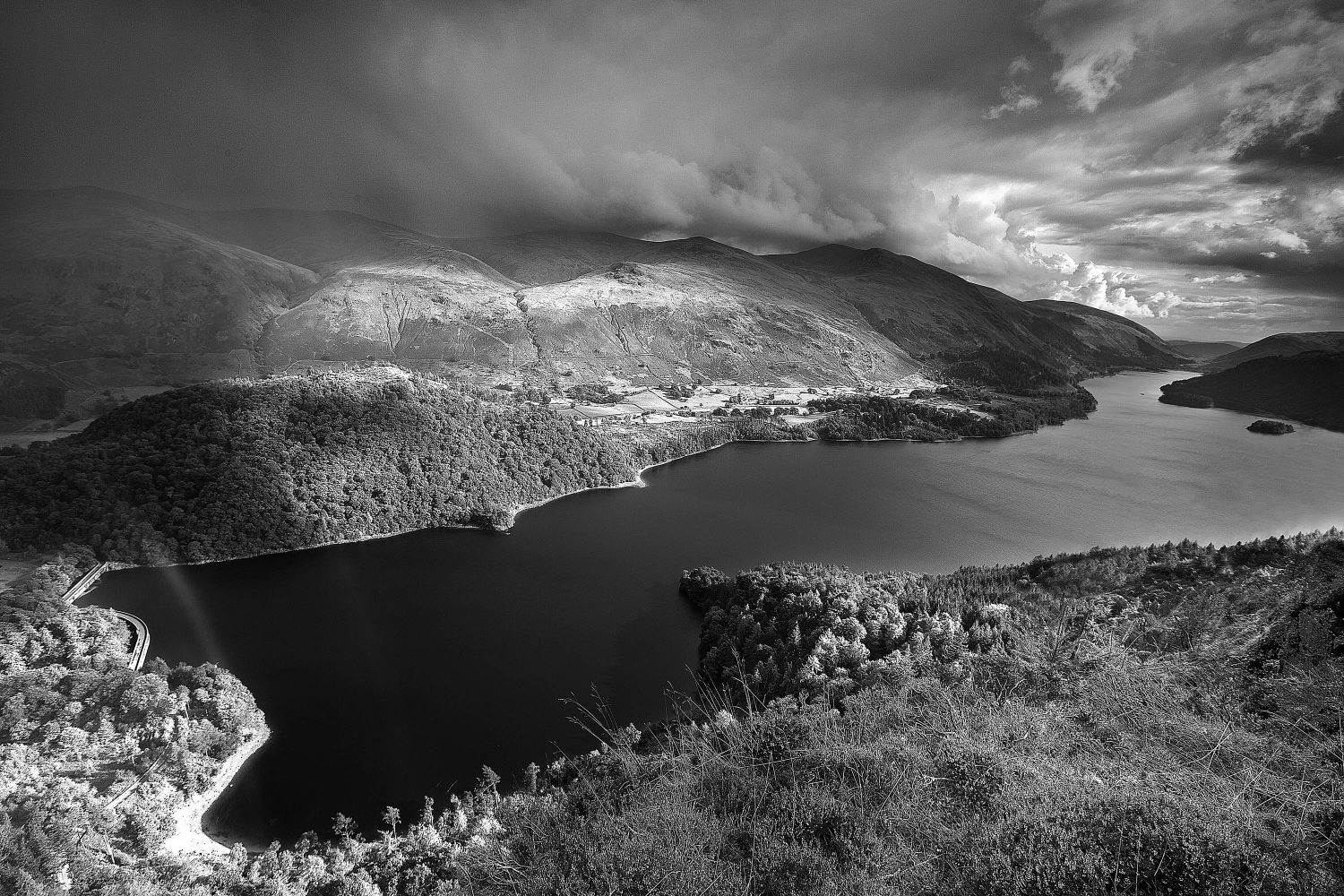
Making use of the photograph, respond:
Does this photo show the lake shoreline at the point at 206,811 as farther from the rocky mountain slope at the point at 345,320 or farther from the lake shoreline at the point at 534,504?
the rocky mountain slope at the point at 345,320

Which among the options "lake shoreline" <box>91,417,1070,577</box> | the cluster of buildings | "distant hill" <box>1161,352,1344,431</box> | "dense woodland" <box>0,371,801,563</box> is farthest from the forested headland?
"distant hill" <box>1161,352,1344,431</box>

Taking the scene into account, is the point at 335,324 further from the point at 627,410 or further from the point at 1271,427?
the point at 1271,427

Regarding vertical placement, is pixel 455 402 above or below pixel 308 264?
below

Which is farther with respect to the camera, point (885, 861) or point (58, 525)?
point (58, 525)

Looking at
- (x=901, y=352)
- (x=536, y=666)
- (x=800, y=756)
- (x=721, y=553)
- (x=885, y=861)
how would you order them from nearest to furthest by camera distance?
(x=885, y=861) < (x=800, y=756) < (x=536, y=666) < (x=721, y=553) < (x=901, y=352)

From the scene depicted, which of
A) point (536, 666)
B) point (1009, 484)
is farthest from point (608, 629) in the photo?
point (1009, 484)

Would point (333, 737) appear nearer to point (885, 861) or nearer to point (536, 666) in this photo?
point (536, 666)
